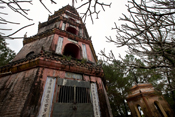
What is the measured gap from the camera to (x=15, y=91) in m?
4.27

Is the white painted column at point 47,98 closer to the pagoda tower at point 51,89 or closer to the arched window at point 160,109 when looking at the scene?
the pagoda tower at point 51,89

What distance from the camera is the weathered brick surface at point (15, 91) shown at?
3.59 m

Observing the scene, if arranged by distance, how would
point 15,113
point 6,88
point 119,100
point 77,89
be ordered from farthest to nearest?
point 119,100 < point 77,89 < point 6,88 < point 15,113

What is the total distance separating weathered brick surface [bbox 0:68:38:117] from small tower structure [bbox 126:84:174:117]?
12.8m

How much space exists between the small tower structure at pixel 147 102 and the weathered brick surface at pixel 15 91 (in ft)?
42.0

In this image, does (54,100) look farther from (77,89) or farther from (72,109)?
(77,89)

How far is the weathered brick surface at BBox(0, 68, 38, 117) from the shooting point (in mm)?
3590

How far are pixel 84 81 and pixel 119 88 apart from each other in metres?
11.1

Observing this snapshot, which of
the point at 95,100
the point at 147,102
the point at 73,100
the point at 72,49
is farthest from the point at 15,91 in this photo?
the point at 147,102

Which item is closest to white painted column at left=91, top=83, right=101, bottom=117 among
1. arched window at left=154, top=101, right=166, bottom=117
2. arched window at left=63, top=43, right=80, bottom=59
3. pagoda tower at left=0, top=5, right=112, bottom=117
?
pagoda tower at left=0, top=5, right=112, bottom=117

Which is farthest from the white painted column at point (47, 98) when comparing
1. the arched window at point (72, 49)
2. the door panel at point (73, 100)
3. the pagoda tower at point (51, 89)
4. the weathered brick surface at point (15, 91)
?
the arched window at point (72, 49)

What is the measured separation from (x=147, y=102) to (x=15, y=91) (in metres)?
13.5

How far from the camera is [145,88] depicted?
40.5 ft

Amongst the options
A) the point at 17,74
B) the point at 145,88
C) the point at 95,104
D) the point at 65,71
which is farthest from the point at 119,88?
the point at 17,74
